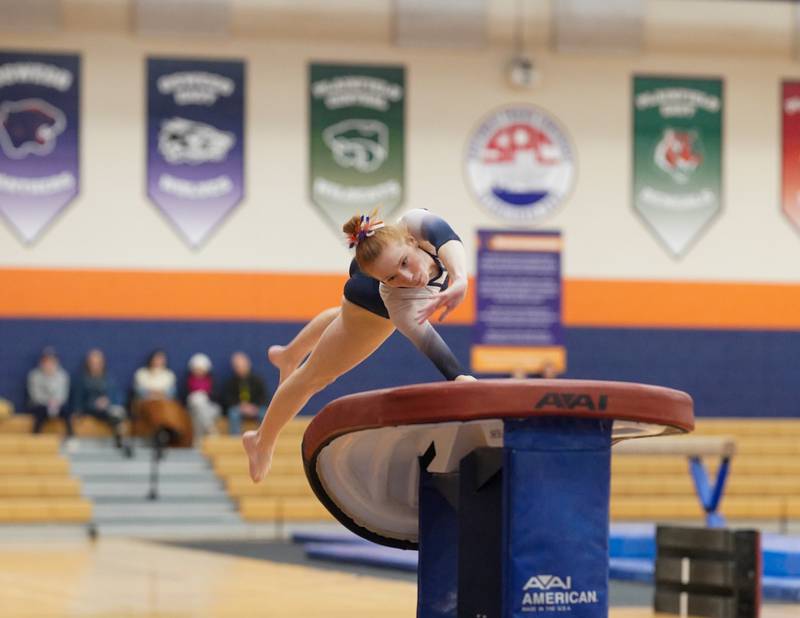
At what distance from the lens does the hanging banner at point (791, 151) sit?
2278 centimetres

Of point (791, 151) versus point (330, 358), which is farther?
point (791, 151)

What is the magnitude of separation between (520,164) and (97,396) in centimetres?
763

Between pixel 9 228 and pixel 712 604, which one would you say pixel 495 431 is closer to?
pixel 712 604

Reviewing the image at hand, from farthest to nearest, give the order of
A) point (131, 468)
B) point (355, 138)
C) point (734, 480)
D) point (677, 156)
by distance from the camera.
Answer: point (677, 156) → point (355, 138) → point (734, 480) → point (131, 468)

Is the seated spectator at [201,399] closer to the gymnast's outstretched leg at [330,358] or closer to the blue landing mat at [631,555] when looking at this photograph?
the blue landing mat at [631,555]

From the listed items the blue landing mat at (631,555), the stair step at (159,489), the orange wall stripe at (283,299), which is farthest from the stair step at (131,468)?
the blue landing mat at (631,555)

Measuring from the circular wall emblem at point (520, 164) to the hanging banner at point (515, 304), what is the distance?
47 cm

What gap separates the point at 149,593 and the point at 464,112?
44.7 feet

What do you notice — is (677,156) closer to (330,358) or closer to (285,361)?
(285,361)

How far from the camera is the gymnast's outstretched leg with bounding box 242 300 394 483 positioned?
5.81 metres

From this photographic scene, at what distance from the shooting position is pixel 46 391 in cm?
1956

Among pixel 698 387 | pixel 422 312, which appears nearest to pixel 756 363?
pixel 698 387

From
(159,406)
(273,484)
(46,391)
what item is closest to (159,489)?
(159,406)

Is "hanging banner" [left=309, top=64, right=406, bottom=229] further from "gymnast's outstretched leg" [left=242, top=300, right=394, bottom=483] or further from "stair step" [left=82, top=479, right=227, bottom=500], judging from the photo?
"gymnast's outstretched leg" [left=242, top=300, right=394, bottom=483]
